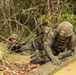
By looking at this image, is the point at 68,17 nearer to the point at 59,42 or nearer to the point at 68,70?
the point at 59,42

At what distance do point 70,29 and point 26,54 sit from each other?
7.87 feet

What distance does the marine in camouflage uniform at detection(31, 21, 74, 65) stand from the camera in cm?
571

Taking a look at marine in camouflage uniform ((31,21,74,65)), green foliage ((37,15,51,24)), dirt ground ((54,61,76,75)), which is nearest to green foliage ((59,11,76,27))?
green foliage ((37,15,51,24))

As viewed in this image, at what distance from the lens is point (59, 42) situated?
21.0 feet

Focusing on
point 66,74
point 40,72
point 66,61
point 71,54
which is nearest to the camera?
point 40,72

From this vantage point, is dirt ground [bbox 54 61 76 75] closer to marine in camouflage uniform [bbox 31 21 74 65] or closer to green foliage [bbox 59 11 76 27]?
marine in camouflage uniform [bbox 31 21 74 65]

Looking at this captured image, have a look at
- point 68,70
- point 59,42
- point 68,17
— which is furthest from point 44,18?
point 68,70

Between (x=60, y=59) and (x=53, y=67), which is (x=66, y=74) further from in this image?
(x=60, y=59)

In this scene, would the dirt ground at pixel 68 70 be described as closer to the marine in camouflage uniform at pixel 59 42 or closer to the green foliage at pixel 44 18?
the marine in camouflage uniform at pixel 59 42

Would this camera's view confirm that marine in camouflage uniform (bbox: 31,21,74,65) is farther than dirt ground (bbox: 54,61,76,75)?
Yes

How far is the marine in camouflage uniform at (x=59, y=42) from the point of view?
571cm

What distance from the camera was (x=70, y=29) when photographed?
570cm

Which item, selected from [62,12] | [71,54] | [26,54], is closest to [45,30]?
[26,54]

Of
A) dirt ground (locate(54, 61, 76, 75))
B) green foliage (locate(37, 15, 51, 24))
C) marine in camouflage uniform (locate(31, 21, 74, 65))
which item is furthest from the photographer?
green foliage (locate(37, 15, 51, 24))
